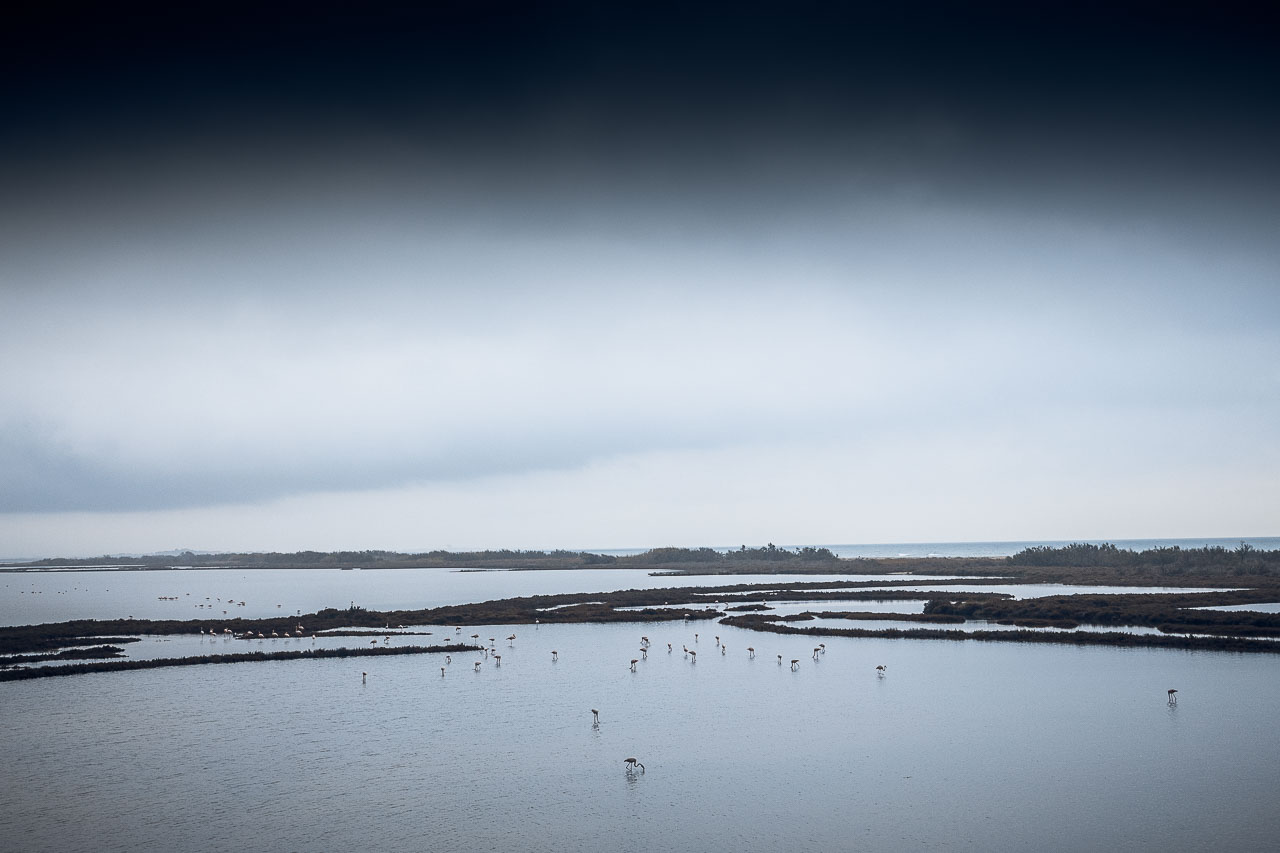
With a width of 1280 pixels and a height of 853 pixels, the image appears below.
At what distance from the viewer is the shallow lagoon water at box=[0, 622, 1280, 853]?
67.1 feet

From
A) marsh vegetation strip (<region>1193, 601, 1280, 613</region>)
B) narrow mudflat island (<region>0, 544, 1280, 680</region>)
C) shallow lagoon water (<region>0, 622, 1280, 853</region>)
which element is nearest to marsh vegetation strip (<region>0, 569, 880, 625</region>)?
narrow mudflat island (<region>0, 544, 1280, 680</region>)

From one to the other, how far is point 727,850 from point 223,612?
74.1 meters

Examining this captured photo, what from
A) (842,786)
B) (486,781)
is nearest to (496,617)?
(486,781)

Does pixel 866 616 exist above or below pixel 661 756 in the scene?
below

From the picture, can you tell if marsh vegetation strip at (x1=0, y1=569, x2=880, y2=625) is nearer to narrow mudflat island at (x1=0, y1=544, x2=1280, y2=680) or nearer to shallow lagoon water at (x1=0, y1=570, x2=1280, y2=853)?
narrow mudflat island at (x1=0, y1=544, x2=1280, y2=680)

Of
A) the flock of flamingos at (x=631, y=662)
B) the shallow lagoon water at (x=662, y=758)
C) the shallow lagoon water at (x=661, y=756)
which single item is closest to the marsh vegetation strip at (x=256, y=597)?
the flock of flamingos at (x=631, y=662)

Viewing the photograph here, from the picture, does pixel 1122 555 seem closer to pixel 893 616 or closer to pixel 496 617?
pixel 893 616

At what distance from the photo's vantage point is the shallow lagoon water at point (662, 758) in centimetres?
2044

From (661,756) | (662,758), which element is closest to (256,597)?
(661,756)

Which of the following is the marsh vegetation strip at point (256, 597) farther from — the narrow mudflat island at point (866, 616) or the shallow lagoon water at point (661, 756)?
the shallow lagoon water at point (661, 756)

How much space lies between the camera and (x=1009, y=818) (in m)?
20.8

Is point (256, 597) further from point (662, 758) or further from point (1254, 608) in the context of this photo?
point (1254, 608)

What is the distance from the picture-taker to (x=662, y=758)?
1059 inches

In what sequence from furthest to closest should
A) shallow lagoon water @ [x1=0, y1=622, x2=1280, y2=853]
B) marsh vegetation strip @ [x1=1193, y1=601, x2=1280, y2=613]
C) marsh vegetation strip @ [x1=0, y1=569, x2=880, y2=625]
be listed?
marsh vegetation strip @ [x1=0, y1=569, x2=880, y2=625] → marsh vegetation strip @ [x1=1193, y1=601, x2=1280, y2=613] → shallow lagoon water @ [x1=0, y1=622, x2=1280, y2=853]
